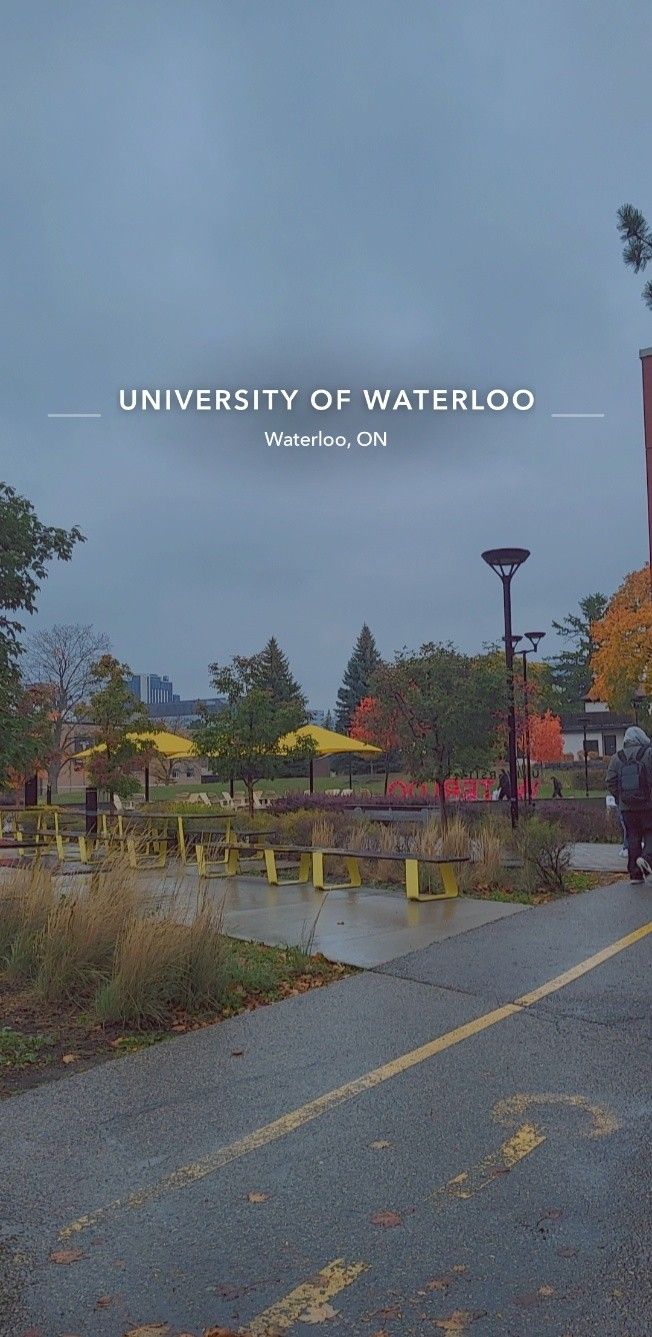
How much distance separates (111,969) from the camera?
6727mm

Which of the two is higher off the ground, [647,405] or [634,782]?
[647,405]

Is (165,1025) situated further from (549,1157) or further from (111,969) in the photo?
(549,1157)

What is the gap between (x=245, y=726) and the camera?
2166 centimetres

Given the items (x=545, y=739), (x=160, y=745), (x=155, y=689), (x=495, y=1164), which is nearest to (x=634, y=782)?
(x=495, y=1164)

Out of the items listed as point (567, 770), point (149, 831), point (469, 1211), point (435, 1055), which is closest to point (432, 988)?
point (435, 1055)

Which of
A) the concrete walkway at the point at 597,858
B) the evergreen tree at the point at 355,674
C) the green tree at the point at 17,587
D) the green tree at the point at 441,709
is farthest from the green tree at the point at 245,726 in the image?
the evergreen tree at the point at 355,674

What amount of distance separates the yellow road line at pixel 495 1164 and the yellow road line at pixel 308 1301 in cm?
62

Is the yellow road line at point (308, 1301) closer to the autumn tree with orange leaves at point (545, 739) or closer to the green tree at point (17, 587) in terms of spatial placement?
the green tree at point (17, 587)

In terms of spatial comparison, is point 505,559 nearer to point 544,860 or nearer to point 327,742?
point 544,860

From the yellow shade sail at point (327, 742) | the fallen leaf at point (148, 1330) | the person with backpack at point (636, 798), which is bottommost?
the fallen leaf at point (148, 1330)

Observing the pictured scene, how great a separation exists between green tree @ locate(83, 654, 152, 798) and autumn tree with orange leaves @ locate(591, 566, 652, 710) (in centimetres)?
1898

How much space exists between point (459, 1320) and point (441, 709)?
41.8ft

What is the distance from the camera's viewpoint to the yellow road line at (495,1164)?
3746 mm

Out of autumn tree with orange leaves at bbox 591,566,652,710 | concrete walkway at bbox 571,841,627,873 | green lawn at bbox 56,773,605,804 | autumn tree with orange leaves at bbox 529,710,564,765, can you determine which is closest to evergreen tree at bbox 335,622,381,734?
green lawn at bbox 56,773,605,804
